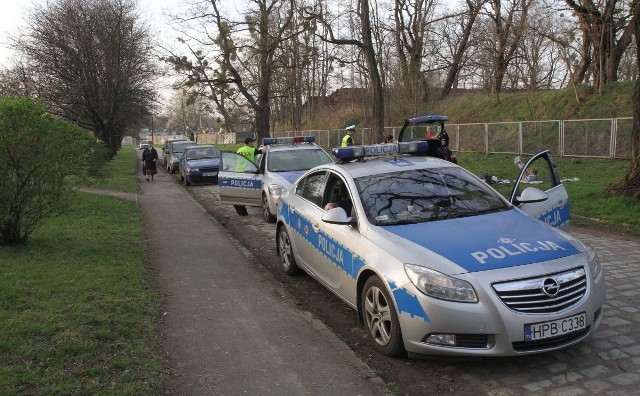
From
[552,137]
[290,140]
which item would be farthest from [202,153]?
[552,137]

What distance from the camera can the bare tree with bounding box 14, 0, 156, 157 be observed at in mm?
31125

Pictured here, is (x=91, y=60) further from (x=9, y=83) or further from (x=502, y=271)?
(x=502, y=271)

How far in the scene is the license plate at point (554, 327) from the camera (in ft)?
12.4

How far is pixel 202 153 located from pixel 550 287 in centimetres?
1999

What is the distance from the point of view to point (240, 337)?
16.0 ft

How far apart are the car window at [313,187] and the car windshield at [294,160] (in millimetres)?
4487

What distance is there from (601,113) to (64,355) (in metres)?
23.2

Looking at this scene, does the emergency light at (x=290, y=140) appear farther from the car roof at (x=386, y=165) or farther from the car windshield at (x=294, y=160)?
the car roof at (x=386, y=165)

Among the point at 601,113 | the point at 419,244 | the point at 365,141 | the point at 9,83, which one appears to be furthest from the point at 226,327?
the point at 365,141

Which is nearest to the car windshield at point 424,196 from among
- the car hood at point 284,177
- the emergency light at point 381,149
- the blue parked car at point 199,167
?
the emergency light at point 381,149

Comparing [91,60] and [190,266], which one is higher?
[91,60]

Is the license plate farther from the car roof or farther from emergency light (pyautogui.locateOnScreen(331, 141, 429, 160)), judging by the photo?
emergency light (pyautogui.locateOnScreen(331, 141, 429, 160))

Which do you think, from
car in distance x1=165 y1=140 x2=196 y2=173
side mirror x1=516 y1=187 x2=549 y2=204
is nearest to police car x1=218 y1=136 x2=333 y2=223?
side mirror x1=516 y1=187 x2=549 y2=204

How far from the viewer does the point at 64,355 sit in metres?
4.32
